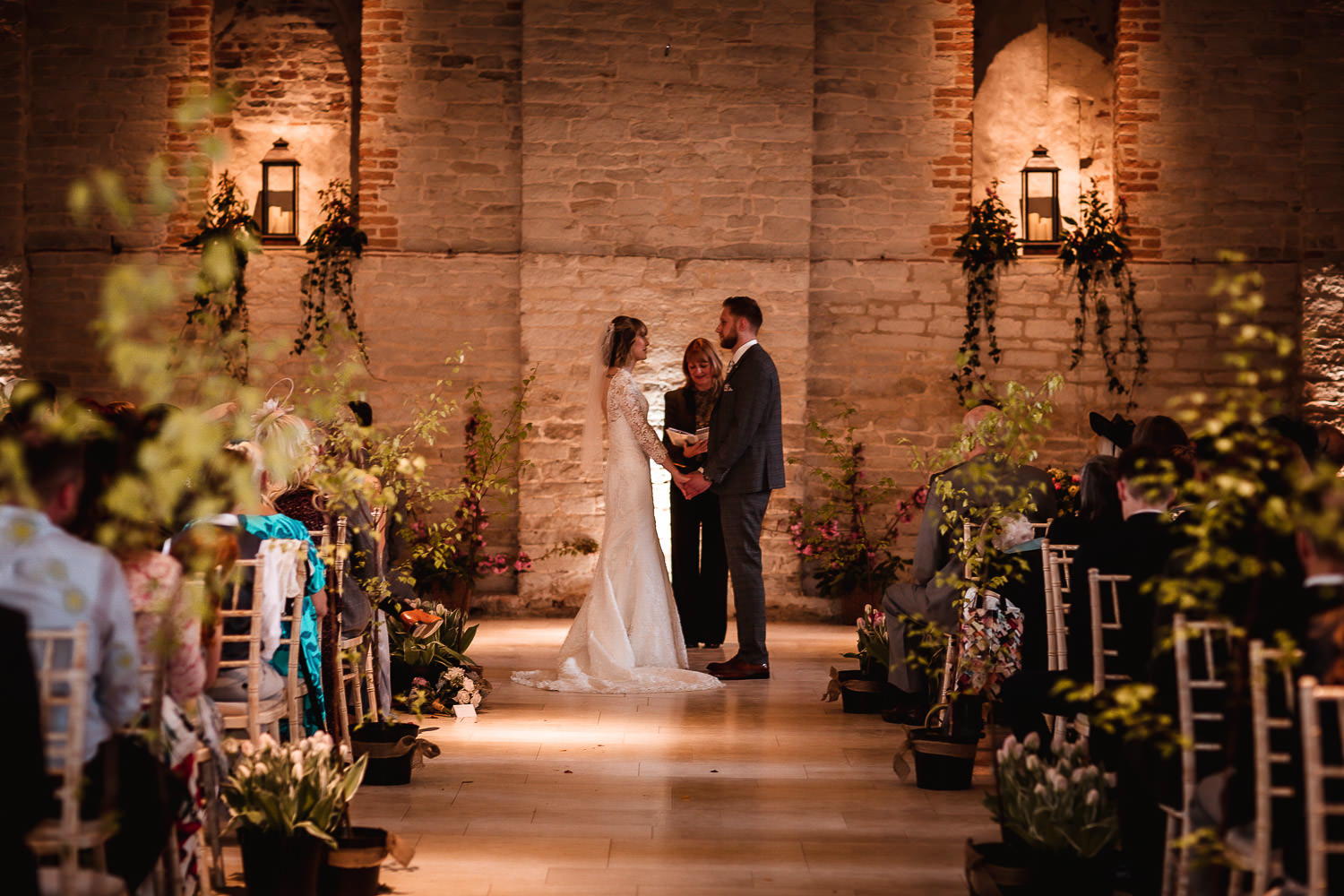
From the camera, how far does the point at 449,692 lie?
549cm

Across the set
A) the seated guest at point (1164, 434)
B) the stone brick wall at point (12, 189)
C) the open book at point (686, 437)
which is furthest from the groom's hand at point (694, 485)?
the stone brick wall at point (12, 189)

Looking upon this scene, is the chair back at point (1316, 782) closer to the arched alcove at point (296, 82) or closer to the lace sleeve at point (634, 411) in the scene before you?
the lace sleeve at point (634, 411)

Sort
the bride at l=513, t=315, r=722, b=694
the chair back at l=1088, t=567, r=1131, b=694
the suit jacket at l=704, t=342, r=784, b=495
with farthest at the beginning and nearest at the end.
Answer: the suit jacket at l=704, t=342, r=784, b=495 → the bride at l=513, t=315, r=722, b=694 → the chair back at l=1088, t=567, r=1131, b=694

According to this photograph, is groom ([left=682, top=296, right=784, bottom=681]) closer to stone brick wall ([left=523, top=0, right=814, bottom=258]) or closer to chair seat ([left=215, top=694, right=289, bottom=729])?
stone brick wall ([left=523, top=0, right=814, bottom=258])

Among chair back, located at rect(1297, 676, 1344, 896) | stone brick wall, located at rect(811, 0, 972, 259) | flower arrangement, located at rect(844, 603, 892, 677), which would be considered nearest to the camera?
chair back, located at rect(1297, 676, 1344, 896)

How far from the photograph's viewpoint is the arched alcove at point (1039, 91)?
31.3 ft

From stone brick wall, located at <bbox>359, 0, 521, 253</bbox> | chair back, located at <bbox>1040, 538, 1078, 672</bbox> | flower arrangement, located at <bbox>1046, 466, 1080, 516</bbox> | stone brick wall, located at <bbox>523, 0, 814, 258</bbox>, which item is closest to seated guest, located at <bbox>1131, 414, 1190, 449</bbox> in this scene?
chair back, located at <bbox>1040, 538, 1078, 672</bbox>

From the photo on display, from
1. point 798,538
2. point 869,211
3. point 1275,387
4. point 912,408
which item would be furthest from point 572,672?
point 1275,387

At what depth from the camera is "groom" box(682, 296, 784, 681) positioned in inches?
255

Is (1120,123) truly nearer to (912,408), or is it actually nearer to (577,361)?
(912,408)

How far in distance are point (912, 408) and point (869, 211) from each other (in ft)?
4.87

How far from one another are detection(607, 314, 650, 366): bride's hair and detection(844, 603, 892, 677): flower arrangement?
5.91 ft

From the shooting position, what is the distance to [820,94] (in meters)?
9.19

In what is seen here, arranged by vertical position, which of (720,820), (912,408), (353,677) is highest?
(912,408)
